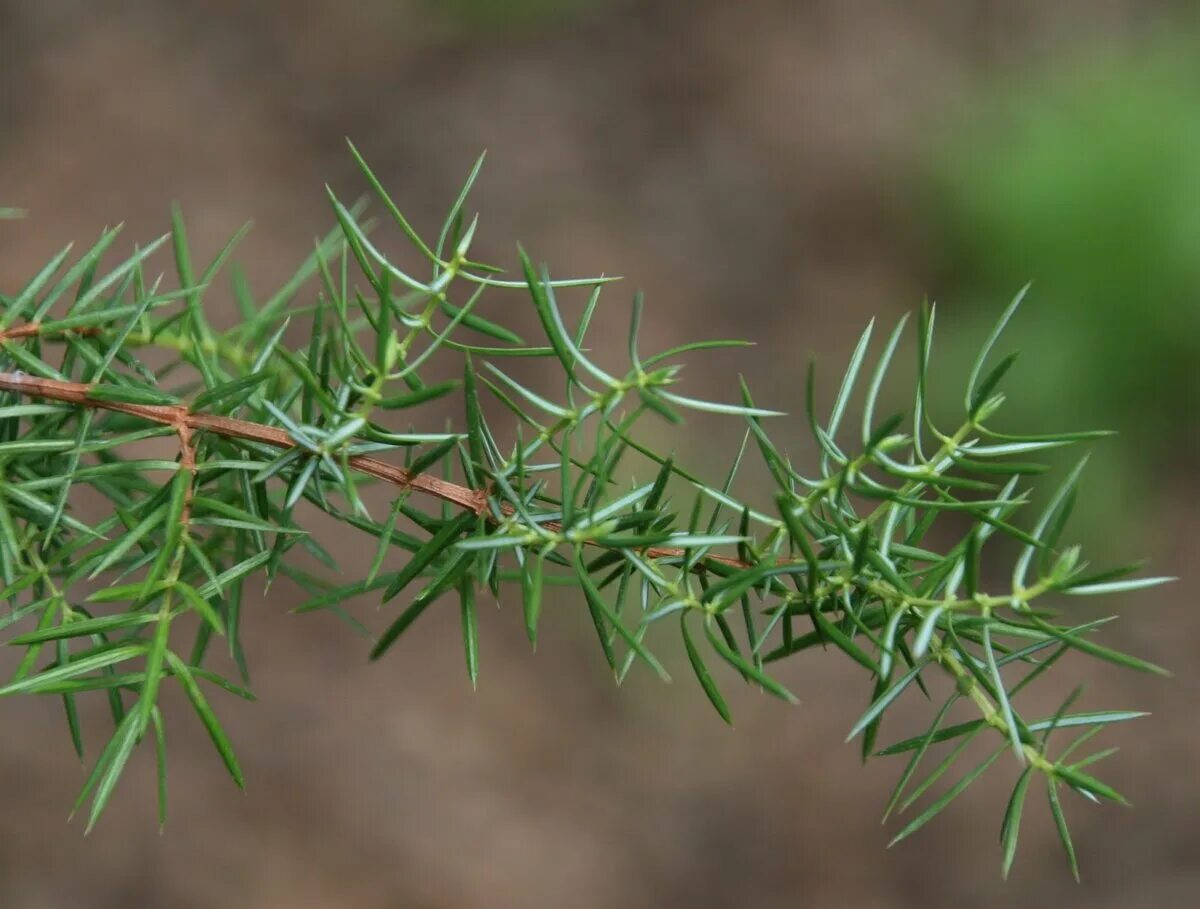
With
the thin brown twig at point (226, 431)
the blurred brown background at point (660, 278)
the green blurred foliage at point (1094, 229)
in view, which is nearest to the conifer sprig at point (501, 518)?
the thin brown twig at point (226, 431)

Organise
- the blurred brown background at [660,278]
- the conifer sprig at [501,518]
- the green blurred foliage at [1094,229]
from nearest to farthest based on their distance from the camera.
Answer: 1. the conifer sprig at [501,518]
2. the blurred brown background at [660,278]
3. the green blurred foliage at [1094,229]

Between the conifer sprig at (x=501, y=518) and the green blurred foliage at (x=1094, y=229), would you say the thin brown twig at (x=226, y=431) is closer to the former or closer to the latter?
the conifer sprig at (x=501, y=518)

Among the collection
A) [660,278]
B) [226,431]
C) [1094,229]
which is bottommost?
[660,278]

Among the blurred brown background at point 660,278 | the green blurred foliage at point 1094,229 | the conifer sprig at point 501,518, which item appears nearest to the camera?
the conifer sprig at point 501,518

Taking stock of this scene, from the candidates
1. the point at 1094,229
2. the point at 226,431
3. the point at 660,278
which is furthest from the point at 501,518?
the point at 1094,229

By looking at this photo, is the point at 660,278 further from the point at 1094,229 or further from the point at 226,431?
the point at 226,431

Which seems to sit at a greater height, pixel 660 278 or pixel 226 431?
pixel 226 431

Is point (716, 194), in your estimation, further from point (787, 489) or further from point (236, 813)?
point (787, 489)

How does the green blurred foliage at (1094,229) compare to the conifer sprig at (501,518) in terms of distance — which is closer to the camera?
the conifer sprig at (501,518)
